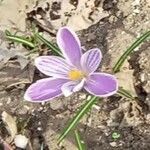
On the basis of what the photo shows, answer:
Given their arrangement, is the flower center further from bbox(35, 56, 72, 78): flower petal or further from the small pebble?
the small pebble

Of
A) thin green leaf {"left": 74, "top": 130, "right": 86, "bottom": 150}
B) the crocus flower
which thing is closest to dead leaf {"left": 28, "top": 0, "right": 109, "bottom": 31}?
thin green leaf {"left": 74, "top": 130, "right": 86, "bottom": 150}

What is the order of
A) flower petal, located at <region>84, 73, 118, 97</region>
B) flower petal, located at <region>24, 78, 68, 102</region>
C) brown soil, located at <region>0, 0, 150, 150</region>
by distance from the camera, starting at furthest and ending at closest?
brown soil, located at <region>0, 0, 150, 150</region>
flower petal, located at <region>24, 78, 68, 102</region>
flower petal, located at <region>84, 73, 118, 97</region>

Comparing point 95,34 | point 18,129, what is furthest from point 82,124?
point 95,34

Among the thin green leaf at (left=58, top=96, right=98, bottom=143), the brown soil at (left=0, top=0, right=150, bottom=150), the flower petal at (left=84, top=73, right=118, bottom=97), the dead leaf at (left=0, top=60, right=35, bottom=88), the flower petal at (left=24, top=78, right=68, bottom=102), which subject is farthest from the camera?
the dead leaf at (left=0, top=60, right=35, bottom=88)

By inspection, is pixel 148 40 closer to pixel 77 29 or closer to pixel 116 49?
pixel 116 49

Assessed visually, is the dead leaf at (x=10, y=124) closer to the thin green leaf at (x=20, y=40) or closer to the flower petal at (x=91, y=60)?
the thin green leaf at (x=20, y=40)

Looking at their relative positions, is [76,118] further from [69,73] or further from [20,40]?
[20,40]
